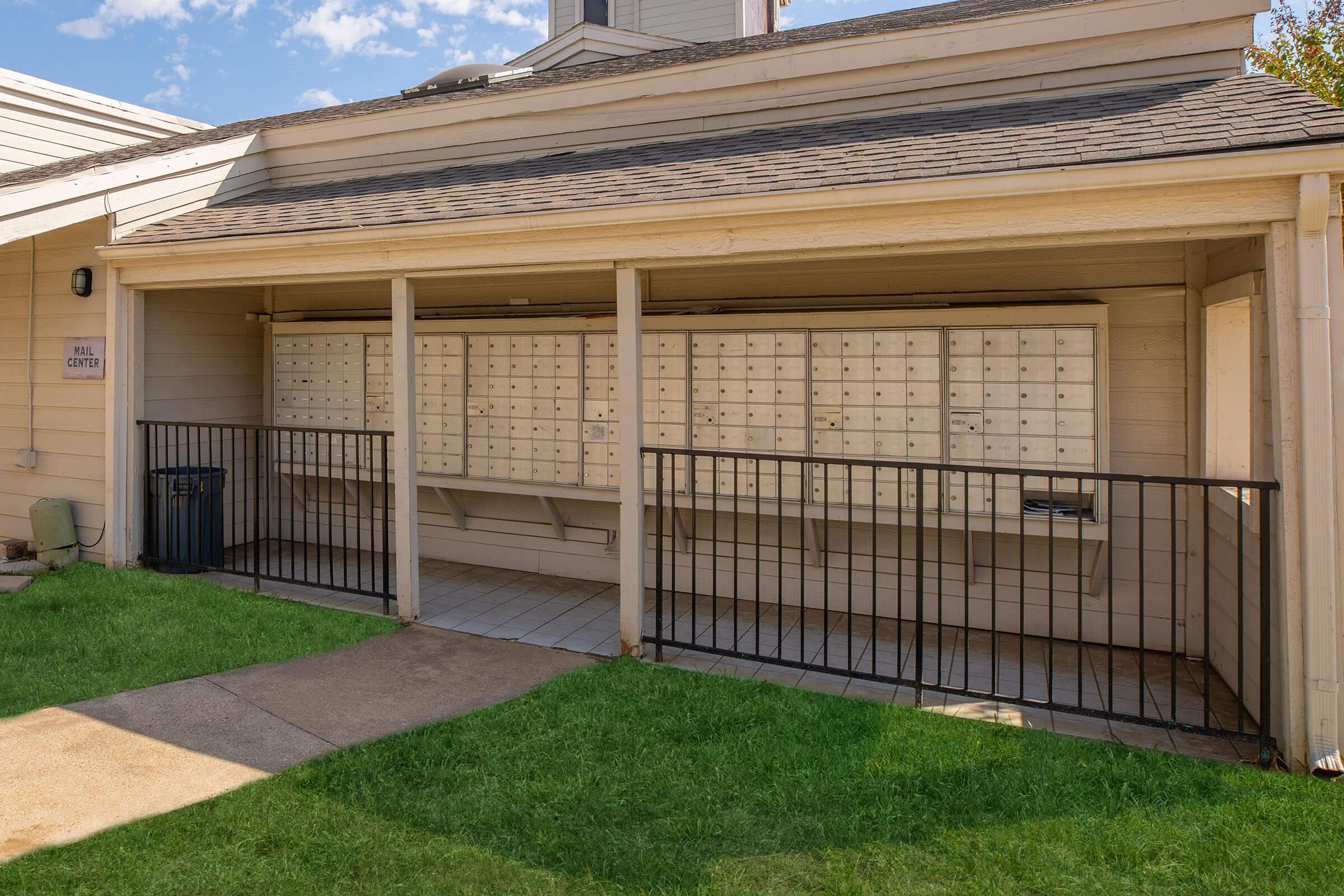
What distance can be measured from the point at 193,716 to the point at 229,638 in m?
1.22

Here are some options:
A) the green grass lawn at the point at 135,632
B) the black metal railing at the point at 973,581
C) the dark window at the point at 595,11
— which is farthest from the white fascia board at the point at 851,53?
the dark window at the point at 595,11

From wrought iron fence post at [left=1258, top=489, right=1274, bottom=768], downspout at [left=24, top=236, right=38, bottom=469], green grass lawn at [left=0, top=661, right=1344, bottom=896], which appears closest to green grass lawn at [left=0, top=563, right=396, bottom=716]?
downspout at [left=24, top=236, right=38, bottom=469]

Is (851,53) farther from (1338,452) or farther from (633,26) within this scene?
(633,26)

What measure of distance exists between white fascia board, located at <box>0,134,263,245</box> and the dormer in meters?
4.69

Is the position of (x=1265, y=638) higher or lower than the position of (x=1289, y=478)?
lower

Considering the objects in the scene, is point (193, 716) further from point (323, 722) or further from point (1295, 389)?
point (1295, 389)

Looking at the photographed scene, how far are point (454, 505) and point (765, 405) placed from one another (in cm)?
301

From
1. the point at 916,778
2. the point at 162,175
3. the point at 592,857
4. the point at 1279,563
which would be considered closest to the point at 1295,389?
the point at 1279,563

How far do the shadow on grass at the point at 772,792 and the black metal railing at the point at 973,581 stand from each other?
0.43 m

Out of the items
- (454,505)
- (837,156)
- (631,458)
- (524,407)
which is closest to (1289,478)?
(837,156)

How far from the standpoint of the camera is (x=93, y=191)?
20.7 ft

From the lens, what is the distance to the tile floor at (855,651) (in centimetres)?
434

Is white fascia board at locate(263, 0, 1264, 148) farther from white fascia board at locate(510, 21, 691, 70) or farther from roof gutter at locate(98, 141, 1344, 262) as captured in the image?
white fascia board at locate(510, 21, 691, 70)

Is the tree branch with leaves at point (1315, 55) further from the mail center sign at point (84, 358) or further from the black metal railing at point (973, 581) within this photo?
the mail center sign at point (84, 358)
